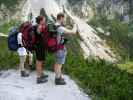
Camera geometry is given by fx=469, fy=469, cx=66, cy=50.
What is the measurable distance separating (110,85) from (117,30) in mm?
17254

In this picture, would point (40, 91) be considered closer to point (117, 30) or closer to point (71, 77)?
point (71, 77)

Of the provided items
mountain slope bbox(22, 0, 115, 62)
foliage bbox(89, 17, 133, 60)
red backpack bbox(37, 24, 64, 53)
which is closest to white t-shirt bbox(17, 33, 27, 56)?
red backpack bbox(37, 24, 64, 53)

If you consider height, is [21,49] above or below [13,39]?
below

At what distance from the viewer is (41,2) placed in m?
21.2

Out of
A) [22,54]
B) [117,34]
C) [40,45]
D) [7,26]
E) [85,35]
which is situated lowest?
[117,34]

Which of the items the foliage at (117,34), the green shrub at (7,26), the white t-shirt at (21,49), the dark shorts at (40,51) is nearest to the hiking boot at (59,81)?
the dark shorts at (40,51)

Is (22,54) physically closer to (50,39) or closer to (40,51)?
(40,51)

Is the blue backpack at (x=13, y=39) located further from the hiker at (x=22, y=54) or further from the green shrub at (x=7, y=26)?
the green shrub at (x=7, y=26)

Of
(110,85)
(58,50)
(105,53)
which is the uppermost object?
(58,50)

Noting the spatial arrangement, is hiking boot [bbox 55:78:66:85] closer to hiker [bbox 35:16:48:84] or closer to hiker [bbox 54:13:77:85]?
hiker [bbox 54:13:77:85]

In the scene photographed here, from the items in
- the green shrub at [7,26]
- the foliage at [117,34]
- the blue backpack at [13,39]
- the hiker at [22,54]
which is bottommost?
the foliage at [117,34]

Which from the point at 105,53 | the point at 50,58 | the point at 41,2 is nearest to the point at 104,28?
the point at 105,53

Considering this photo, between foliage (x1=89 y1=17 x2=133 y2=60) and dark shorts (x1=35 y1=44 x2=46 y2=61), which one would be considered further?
foliage (x1=89 y1=17 x2=133 y2=60)

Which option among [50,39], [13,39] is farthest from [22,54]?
[50,39]
